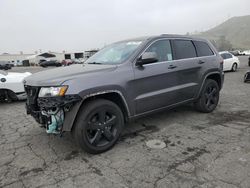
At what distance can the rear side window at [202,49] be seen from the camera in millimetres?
5114

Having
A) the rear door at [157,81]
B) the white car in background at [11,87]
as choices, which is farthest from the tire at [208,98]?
the white car in background at [11,87]

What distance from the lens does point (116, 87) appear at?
347 cm

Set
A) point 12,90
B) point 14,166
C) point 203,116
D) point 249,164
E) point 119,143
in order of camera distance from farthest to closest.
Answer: point 12,90 < point 203,116 < point 119,143 < point 14,166 < point 249,164

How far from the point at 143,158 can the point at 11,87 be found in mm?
5470

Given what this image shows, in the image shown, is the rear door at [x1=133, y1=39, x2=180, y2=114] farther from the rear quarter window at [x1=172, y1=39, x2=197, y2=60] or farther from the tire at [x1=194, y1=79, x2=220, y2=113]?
the tire at [x1=194, y1=79, x2=220, y2=113]

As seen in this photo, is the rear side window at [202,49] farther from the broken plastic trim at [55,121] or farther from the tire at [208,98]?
the broken plastic trim at [55,121]

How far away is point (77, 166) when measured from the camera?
10.2 feet

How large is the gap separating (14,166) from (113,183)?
1546 mm

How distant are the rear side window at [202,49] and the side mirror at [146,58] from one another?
1.80m

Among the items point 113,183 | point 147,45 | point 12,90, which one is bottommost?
point 113,183

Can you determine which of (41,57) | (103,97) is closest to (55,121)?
(103,97)

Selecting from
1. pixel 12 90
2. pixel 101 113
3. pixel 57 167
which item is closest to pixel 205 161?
pixel 101 113

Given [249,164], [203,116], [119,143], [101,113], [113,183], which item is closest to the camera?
[113,183]

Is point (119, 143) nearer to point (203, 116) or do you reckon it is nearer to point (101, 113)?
point (101, 113)
